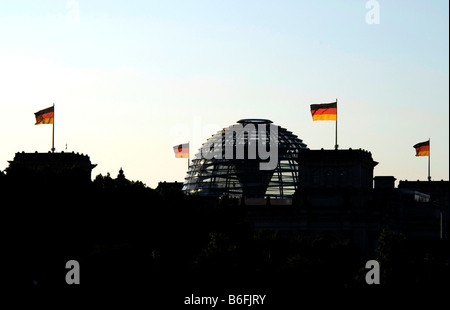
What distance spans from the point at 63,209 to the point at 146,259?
1469 cm

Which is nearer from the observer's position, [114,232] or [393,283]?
[393,283]

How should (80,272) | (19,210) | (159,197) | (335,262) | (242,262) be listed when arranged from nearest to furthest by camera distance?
(80,272) < (242,262) < (19,210) < (335,262) < (159,197)

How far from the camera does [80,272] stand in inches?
5423

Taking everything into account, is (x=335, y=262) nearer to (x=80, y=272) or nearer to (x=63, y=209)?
(x=63, y=209)
